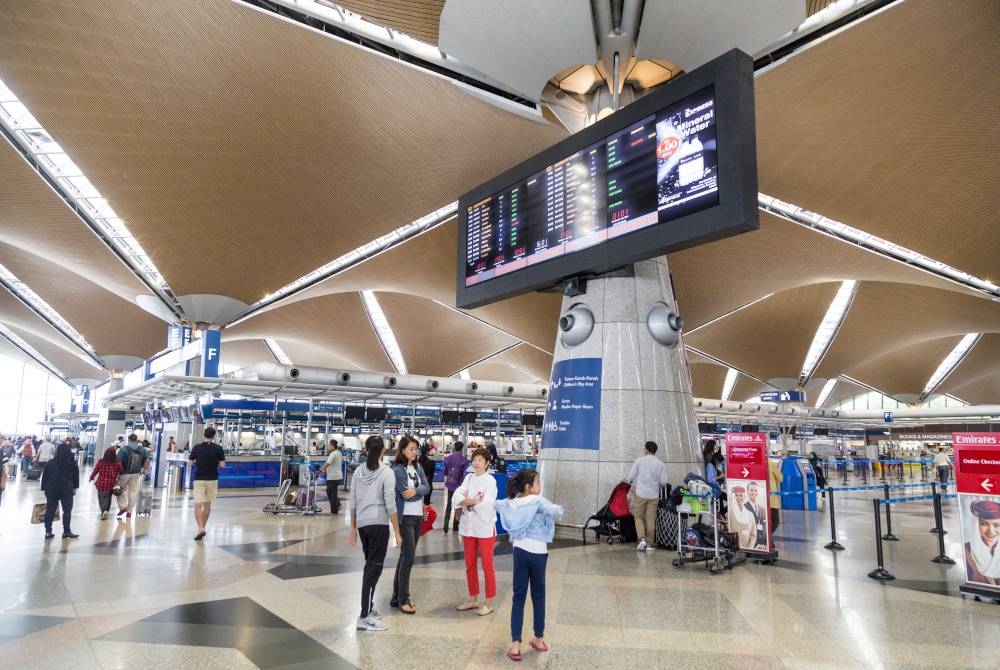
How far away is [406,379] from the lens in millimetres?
19750

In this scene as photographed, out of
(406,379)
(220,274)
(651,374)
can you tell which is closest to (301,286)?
(220,274)

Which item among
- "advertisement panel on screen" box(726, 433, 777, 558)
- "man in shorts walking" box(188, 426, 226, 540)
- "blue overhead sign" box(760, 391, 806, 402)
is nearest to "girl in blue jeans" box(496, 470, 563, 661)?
"advertisement panel on screen" box(726, 433, 777, 558)

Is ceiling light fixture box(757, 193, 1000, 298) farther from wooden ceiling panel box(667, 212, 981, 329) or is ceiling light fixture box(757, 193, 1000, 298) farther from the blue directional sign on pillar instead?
the blue directional sign on pillar

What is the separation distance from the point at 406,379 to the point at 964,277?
2176cm

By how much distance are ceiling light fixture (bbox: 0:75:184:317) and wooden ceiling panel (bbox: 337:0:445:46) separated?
31.6 ft

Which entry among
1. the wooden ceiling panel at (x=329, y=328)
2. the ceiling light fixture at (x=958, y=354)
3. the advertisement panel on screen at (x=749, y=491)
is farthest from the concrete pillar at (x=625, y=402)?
the ceiling light fixture at (x=958, y=354)

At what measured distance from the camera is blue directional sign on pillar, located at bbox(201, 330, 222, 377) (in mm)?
16172

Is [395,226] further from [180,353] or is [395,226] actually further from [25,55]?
[25,55]

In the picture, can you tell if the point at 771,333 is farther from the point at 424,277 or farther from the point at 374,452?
the point at 374,452

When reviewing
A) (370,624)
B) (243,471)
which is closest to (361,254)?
(243,471)

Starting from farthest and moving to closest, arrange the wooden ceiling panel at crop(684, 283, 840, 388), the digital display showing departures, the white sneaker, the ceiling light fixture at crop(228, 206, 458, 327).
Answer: the wooden ceiling panel at crop(684, 283, 840, 388), the ceiling light fixture at crop(228, 206, 458, 327), the digital display showing departures, the white sneaker

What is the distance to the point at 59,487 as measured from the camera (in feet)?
33.2

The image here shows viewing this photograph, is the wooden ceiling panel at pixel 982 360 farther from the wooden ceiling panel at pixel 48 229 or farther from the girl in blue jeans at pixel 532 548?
the wooden ceiling panel at pixel 48 229

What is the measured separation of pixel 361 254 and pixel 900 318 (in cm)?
2907
